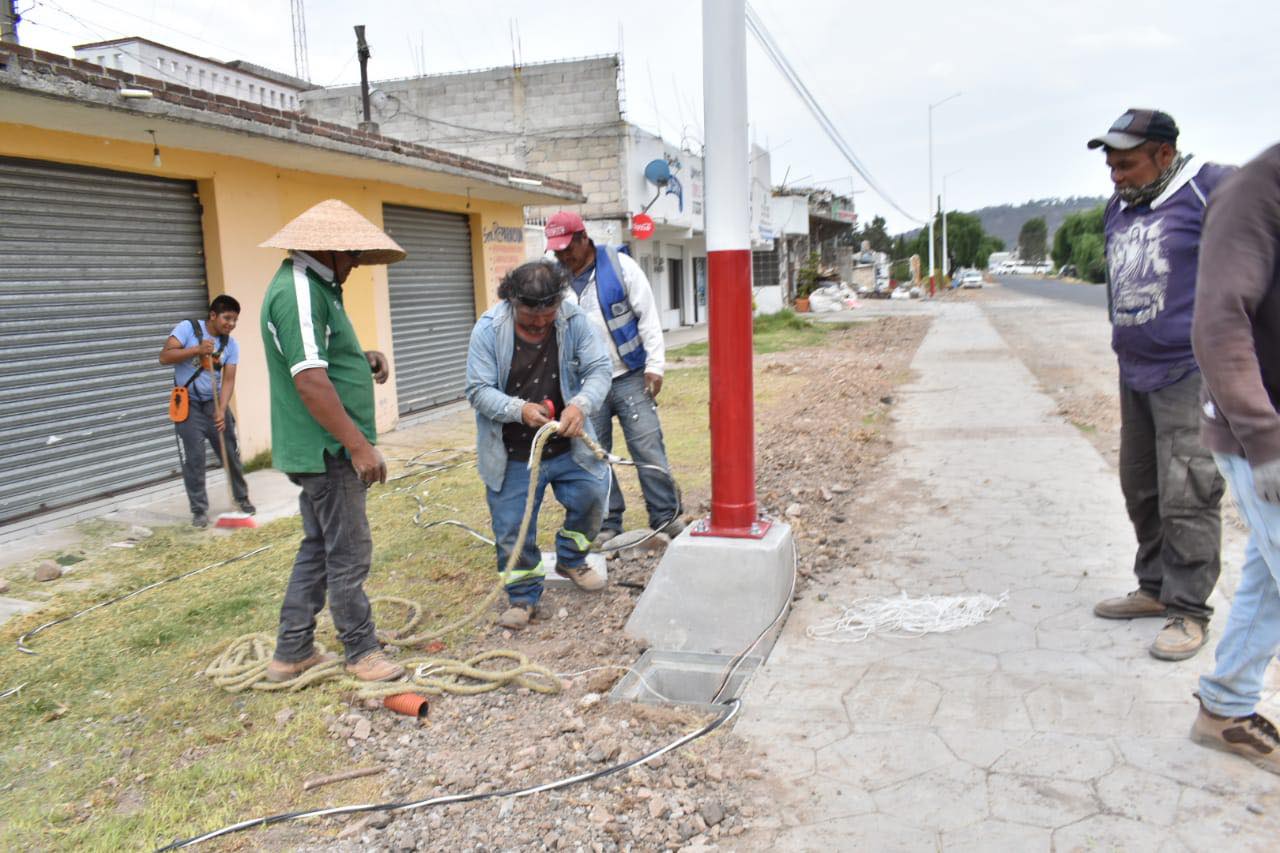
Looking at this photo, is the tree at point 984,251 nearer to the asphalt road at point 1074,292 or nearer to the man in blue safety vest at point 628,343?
the asphalt road at point 1074,292

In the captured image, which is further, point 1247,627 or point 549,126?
point 549,126

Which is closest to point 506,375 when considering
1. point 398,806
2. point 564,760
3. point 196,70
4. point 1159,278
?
point 564,760

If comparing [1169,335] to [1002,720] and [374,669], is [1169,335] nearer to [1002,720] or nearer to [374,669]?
[1002,720]

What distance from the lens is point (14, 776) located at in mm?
3396

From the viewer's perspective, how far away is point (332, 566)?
151 inches

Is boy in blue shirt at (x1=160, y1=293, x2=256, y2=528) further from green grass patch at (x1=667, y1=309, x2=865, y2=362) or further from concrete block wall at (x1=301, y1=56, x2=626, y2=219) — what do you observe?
concrete block wall at (x1=301, y1=56, x2=626, y2=219)

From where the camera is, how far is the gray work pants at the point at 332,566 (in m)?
3.76

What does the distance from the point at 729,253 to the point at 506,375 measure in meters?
1.16

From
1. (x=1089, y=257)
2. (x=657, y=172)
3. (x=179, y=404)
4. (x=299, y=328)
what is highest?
(x=657, y=172)

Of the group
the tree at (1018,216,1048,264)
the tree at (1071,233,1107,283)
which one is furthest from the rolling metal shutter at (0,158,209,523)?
the tree at (1018,216,1048,264)

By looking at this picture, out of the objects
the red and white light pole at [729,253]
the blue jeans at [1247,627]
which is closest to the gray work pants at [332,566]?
the red and white light pole at [729,253]

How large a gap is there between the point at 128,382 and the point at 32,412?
0.93m

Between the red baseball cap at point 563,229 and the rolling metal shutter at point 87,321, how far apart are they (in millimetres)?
Result: 4717

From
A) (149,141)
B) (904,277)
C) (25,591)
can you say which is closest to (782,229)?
(149,141)
